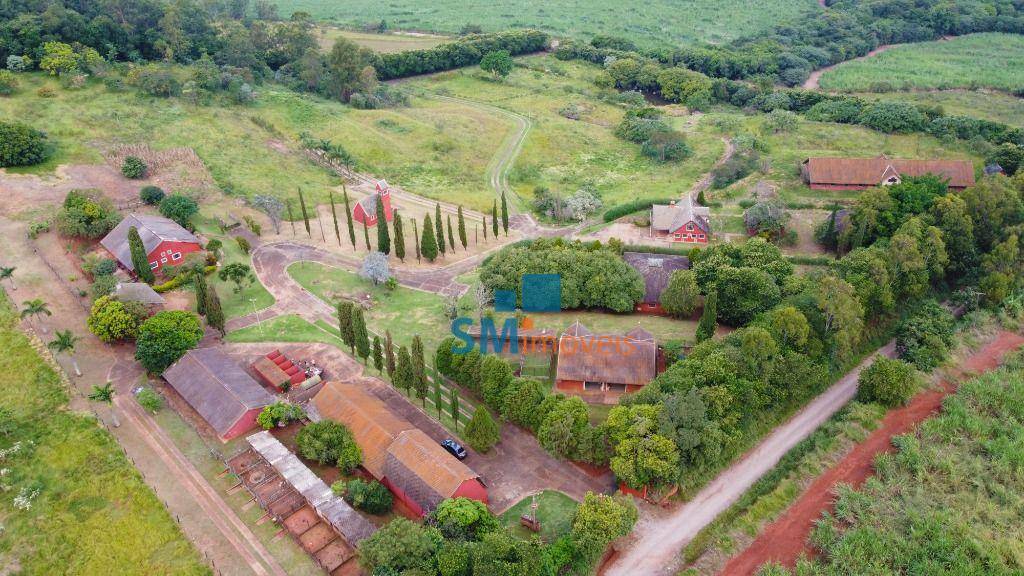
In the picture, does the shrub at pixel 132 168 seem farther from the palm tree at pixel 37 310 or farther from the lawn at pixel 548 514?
the lawn at pixel 548 514

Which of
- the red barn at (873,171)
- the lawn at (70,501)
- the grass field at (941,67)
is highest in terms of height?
the grass field at (941,67)

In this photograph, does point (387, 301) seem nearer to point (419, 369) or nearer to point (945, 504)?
point (419, 369)

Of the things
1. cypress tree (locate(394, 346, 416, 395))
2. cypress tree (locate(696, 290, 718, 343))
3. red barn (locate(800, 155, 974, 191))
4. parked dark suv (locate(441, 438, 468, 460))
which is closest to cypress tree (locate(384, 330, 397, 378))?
cypress tree (locate(394, 346, 416, 395))

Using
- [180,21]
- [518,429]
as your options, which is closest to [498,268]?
[518,429]

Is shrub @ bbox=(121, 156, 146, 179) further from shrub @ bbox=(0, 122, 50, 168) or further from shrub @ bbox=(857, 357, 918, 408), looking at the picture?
shrub @ bbox=(857, 357, 918, 408)

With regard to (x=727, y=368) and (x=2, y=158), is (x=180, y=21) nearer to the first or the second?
(x=2, y=158)

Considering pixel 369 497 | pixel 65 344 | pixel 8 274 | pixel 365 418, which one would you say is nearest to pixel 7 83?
pixel 8 274

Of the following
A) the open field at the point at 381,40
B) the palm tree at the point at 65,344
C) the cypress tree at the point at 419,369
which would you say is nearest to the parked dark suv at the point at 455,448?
the cypress tree at the point at 419,369
